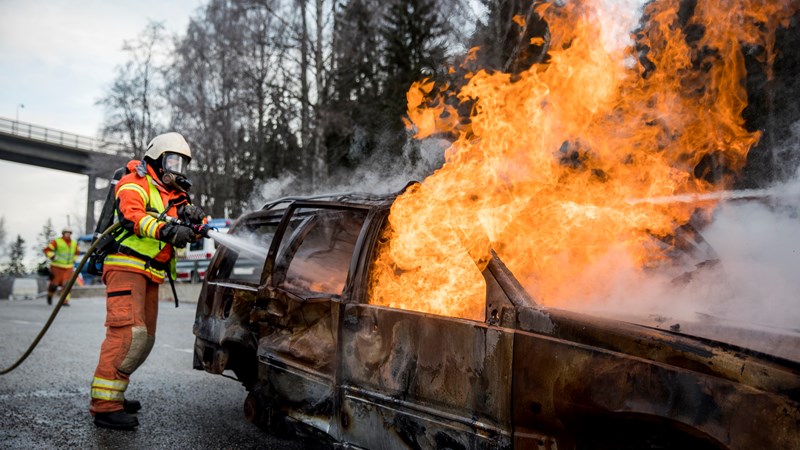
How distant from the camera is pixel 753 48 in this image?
1178 centimetres

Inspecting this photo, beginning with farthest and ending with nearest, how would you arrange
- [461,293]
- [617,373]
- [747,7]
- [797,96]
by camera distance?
[797,96] → [747,7] → [461,293] → [617,373]

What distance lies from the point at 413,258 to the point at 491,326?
0.79m

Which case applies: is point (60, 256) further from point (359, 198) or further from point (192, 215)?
point (359, 198)

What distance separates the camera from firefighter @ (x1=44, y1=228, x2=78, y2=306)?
Result: 15.4 m

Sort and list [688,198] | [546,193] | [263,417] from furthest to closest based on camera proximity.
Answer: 1. [263,417]
2. [688,198]
3. [546,193]

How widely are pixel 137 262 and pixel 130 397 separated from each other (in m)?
1.49

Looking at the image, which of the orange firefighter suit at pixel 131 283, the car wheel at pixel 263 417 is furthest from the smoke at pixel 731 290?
the orange firefighter suit at pixel 131 283

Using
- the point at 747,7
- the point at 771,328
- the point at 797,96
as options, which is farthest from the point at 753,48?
the point at 771,328

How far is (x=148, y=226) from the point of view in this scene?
456 centimetres

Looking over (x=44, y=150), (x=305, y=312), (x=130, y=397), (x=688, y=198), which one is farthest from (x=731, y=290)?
(x=44, y=150)

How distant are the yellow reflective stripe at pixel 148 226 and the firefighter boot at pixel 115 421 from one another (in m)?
1.31

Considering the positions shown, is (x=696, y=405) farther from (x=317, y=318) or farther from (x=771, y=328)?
(x=317, y=318)

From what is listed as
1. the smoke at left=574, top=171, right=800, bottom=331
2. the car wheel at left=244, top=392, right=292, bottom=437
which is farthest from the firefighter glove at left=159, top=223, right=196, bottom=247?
the smoke at left=574, top=171, right=800, bottom=331

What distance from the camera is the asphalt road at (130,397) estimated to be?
4.27m
